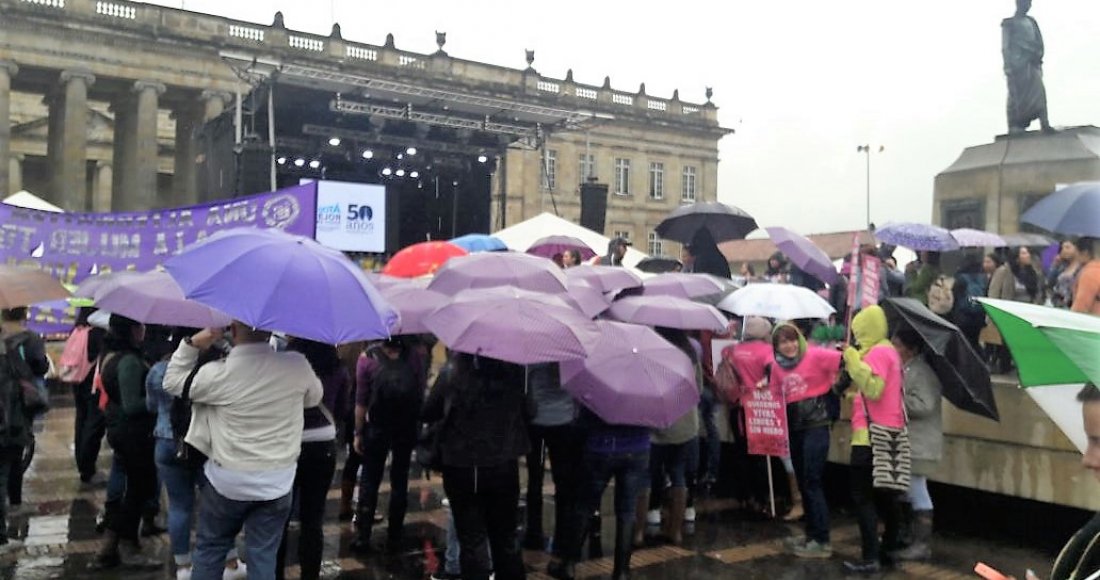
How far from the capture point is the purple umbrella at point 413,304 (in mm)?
5824

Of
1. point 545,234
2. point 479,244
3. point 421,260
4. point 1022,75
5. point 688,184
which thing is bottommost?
point 421,260

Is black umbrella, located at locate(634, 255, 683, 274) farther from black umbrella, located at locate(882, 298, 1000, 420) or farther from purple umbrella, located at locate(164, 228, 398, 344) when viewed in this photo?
purple umbrella, located at locate(164, 228, 398, 344)

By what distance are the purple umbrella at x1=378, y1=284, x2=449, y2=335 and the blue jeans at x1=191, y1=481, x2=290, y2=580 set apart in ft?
5.23

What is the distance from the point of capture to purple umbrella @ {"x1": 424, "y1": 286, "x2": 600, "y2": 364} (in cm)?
432

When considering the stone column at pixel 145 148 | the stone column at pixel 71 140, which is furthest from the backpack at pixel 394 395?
the stone column at pixel 145 148

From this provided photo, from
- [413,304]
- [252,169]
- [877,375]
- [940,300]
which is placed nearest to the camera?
[877,375]

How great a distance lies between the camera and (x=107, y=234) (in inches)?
384

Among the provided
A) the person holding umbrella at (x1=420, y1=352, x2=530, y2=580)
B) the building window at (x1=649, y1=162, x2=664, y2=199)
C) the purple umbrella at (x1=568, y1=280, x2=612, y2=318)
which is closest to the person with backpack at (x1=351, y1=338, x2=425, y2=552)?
the purple umbrella at (x1=568, y1=280, x2=612, y2=318)

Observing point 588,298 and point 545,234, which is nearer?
point 588,298

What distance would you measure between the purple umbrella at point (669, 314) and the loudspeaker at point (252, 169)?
1184 centimetres

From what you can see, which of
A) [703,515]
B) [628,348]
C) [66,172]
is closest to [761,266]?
[66,172]

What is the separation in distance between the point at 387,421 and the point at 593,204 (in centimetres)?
1988

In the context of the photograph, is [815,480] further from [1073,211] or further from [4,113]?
[4,113]

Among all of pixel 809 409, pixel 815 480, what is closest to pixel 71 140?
pixel 809 409
